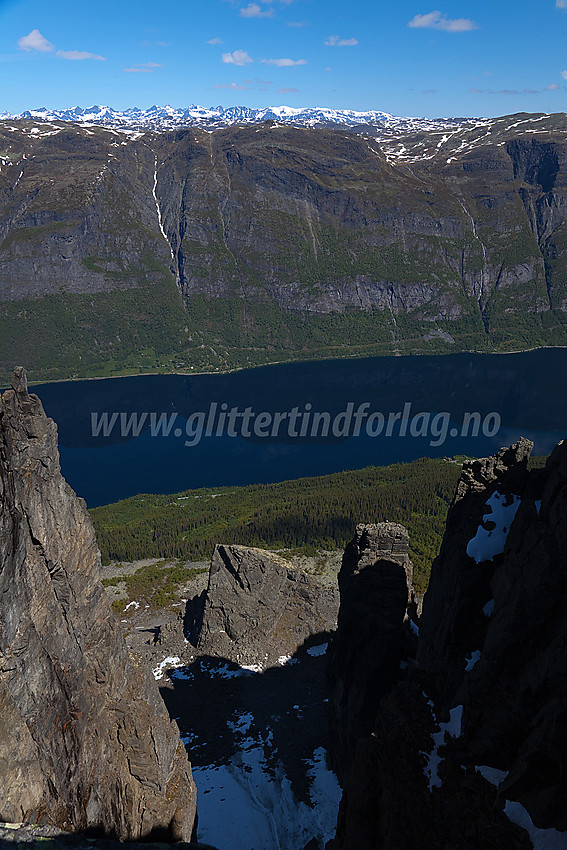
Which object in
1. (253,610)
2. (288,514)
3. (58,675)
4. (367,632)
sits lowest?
(288,514)

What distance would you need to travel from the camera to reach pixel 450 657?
2594cm

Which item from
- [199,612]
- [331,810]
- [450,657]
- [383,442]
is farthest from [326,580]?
[383,442]

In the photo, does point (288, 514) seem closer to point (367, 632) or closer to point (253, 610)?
point (253, 610)

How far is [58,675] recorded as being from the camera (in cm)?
2405

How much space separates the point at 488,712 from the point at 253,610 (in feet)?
132

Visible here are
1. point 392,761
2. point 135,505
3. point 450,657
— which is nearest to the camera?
point 392,761

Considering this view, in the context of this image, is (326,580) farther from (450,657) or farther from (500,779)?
(500,779)

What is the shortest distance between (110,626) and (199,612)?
34256 millimetres

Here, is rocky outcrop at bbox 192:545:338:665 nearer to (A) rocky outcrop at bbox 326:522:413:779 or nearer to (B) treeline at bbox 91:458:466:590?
(A) rocky outcrop at bbox 326:522:413:779

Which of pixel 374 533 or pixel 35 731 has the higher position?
pixel 374 533

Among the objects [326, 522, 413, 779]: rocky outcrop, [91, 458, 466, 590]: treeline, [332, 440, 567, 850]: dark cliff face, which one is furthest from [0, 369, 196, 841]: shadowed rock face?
[91, 458, 466, 590]: treeline

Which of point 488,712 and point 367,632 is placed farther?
point 367,632

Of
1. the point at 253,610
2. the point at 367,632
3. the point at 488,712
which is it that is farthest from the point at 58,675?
the point at 253,610

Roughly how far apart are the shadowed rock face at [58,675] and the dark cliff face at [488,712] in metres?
10.2
